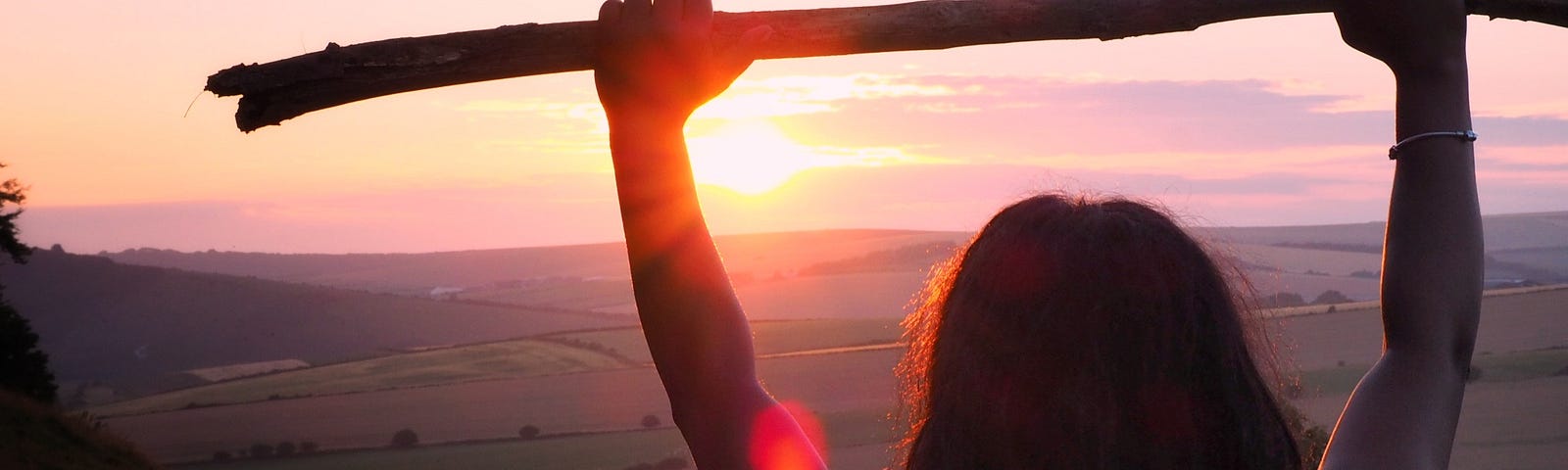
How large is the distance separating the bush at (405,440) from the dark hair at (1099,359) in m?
45.9

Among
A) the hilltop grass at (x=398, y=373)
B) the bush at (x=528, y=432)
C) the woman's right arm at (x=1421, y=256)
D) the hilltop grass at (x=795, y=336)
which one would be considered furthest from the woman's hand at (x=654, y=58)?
the hilltop grass at (x=795, y=336)

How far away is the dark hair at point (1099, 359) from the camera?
5.19ft

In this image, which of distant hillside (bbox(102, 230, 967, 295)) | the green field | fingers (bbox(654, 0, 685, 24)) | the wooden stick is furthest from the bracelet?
distant hillside (bbox(102, 230, 967, 295))

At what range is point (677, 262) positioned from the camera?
174cm

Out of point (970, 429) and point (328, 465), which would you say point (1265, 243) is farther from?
point (970, 429)

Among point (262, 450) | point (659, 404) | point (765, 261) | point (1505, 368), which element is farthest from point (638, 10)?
point (765, 261)

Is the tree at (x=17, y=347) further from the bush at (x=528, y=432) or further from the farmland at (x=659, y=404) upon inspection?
the bush at (x=528, y=432)

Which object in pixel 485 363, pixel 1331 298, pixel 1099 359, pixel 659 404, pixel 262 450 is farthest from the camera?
pixel 1331 298

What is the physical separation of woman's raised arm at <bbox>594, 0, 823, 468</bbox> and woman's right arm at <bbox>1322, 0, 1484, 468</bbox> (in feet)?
2.55

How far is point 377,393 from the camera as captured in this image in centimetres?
5578

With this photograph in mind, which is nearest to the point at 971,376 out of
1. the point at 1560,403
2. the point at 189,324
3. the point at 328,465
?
the point at 328,465

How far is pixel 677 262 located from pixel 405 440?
46.7 metres

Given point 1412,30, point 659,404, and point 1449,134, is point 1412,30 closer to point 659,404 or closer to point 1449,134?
point 1449,134

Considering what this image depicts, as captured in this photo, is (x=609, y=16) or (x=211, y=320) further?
(x=211, y=320)
